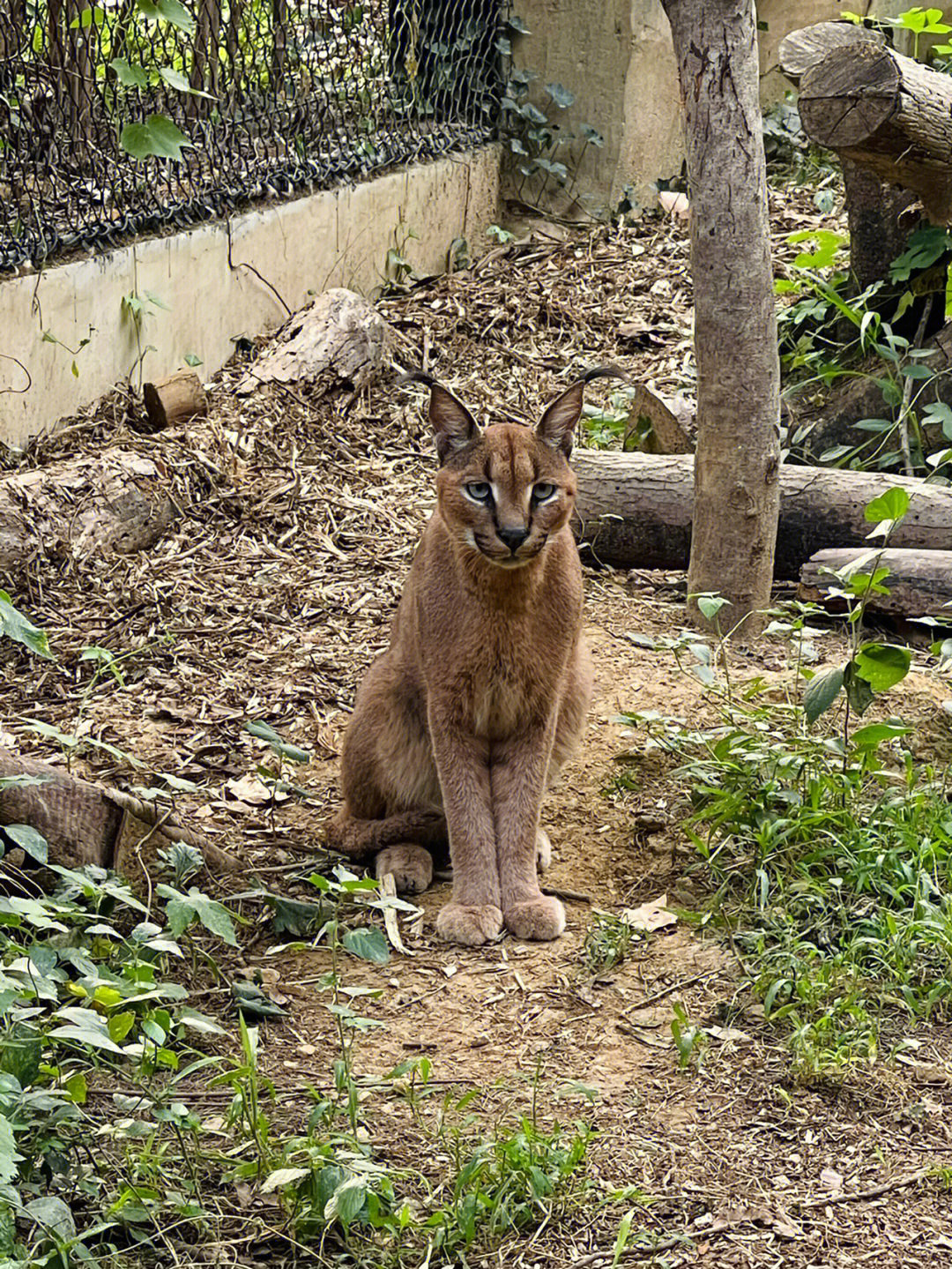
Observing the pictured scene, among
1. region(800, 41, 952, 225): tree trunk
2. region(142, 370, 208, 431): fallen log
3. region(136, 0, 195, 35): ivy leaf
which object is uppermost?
region(136, 0, 195, 35): ivy leaf

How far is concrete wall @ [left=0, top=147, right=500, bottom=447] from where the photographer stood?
266 inches

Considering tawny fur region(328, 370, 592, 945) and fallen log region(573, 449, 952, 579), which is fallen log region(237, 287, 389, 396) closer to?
fallen log region(573, 449, 952, 579)

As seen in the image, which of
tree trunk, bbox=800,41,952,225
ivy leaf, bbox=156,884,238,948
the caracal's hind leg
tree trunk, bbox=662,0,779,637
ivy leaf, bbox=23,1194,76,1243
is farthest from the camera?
tree trunk, bbox=800,41,952,225

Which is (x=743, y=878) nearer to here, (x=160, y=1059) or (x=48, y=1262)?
(x=160, y=1059)

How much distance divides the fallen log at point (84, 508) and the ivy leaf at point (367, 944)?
10.4 feet

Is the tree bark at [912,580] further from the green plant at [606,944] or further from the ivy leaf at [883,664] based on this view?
the green plant at [606,944]

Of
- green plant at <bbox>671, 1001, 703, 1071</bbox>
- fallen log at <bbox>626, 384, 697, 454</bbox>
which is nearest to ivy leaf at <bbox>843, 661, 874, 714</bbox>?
green plant at <bbox>671, 1001, 703, 1071</bbox>

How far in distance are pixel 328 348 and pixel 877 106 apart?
312cm

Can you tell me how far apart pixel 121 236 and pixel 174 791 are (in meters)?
3.46

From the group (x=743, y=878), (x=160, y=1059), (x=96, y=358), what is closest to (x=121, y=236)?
(x=96, y=358)

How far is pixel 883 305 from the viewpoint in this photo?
724 cm

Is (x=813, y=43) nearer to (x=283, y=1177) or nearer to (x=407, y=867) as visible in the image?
(x=407, y=867)

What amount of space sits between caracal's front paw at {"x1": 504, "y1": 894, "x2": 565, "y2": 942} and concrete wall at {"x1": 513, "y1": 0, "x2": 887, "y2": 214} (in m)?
6.99

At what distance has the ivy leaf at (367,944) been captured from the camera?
3.25 m
